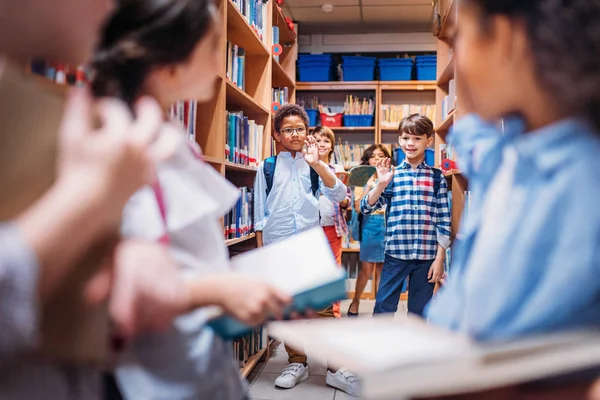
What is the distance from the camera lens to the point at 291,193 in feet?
8.21

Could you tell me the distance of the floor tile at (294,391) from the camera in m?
2.34

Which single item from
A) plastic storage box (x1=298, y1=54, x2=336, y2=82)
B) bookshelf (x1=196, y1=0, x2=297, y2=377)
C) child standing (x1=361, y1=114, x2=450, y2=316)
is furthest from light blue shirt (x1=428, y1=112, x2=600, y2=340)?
plastic storage box (x1=298, y1=54, x2=336, y2=82)

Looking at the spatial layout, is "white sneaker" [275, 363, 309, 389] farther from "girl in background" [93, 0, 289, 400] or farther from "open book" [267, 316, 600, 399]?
"open book" [267, 316, 600, 399]

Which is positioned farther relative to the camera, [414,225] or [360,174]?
[360,174]

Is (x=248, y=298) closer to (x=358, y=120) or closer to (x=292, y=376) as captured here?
(x=292, y=376)

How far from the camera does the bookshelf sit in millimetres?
2074

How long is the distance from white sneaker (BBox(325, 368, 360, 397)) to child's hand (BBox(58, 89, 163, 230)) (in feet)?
7.04

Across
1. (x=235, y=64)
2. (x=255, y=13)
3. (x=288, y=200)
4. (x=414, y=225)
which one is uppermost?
(x=255, y=13)

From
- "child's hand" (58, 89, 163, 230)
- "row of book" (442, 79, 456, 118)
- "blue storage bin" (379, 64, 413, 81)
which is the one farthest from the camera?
"blue storage bin" (379, 64, 413, 81)

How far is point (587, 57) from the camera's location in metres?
0.47

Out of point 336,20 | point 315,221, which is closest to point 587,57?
point 315,221

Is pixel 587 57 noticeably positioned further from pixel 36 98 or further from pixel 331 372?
pixel 331 372

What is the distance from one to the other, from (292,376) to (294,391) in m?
0.07

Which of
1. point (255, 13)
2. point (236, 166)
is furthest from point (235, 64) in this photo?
point (236, 166)
